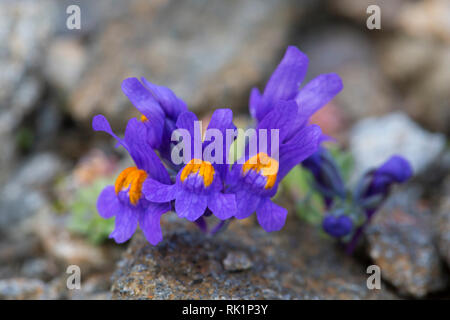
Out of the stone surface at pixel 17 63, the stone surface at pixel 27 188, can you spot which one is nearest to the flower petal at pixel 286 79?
the stone surface at pixel 27 188

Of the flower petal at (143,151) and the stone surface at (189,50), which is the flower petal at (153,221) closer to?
the flower petal at (143,151)

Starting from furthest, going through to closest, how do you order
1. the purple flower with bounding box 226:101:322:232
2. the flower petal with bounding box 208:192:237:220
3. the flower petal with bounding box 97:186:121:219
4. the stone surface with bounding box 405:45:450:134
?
1. the stone surface with bounding box 405:45:450:134
2. the flower petal with bounding box 97:186:121:219
3. the purple flower with bounding box 226:101:322:232
4. the flower petal with bounding box 208:192:237:220

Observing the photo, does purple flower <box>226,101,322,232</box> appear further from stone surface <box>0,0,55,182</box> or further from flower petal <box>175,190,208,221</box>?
stone surface <box>0,0,55,182</box>

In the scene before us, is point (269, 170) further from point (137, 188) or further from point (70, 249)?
point (70, 249)

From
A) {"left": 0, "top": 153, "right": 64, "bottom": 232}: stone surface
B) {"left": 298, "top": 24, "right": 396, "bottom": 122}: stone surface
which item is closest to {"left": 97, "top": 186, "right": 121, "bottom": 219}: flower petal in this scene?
{"left": 0, "top": 153, "right": 64, "bottom": 232}: stone surface

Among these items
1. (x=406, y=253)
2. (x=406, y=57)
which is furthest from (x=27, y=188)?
(x=406, y=57)
